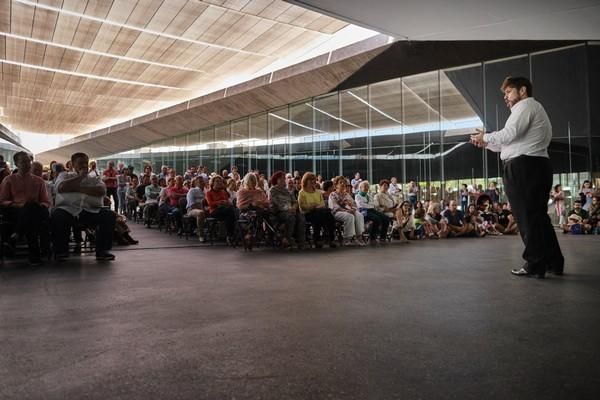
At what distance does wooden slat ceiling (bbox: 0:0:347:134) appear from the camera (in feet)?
33.0

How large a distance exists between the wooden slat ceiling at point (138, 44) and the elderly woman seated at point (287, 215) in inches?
185

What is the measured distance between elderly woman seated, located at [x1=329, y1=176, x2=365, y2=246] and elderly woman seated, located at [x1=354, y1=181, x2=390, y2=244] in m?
0.39

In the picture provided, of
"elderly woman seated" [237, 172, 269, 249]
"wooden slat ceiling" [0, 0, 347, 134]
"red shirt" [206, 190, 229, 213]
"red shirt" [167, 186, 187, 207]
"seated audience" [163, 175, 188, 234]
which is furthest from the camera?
"wooden slat ceiling" [0, 0, 347, 134]

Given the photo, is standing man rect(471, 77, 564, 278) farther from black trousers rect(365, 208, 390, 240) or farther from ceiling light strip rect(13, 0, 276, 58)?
ceiling light strip rect(13, 0, 276, 58)

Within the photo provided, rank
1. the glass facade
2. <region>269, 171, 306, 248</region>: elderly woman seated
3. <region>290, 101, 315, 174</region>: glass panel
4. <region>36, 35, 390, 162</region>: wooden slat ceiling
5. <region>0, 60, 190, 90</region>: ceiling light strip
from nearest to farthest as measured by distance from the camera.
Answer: <region>269, 171, 306, 248</region>: elderly woman seated → the glass facade → <region>36, 35, 390, 162</region>: wooden slat ceiling → <region>0, 60, 190, 90</region>: ceiling light strip → <region>290, 101, 315, 174</region>: glass panel

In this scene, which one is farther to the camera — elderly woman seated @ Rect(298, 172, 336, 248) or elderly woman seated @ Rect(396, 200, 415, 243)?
elderly woman seated @ Rect(396, 200, 415, 243)

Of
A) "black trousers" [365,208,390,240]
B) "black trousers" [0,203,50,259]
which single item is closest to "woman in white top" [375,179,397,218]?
"black trousers" [365,208,390,240]

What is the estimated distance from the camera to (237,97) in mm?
17125

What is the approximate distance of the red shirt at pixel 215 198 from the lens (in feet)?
24.9

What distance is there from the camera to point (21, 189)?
17.8 feet

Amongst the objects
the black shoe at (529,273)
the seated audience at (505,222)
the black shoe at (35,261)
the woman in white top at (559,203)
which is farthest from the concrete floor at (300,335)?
the woman in white top at (559,203)

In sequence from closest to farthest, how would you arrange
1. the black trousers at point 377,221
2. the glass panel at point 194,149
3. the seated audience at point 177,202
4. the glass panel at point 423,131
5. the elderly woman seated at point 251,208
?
the elderly woman seated at point 251,208 → the black trousers at point 377,221 → the seated audience at point 177,202 → the glass panel at point 423,131 → the glass panel at point 194,149

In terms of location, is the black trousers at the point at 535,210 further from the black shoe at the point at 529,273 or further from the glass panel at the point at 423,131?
the glass panel at the point at 423,131

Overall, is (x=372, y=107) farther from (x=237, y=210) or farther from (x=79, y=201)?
(x=79, y=201)
